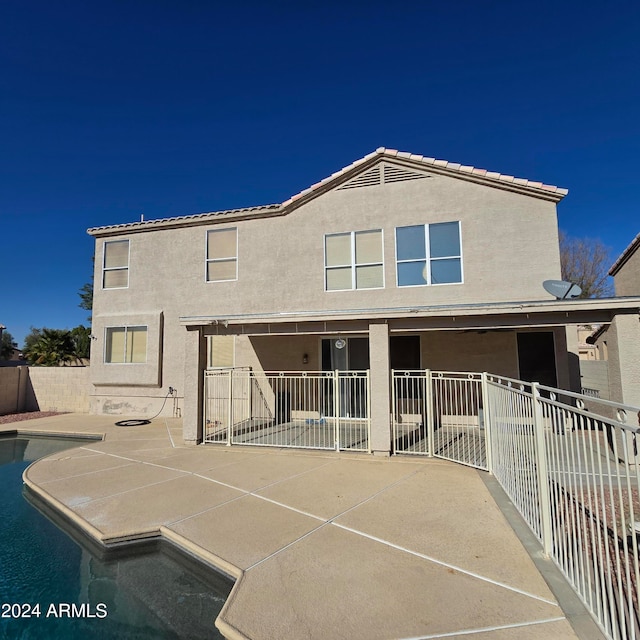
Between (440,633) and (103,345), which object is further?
(103,345)

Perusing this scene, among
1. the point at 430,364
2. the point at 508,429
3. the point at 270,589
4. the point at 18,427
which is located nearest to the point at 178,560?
the point at 270,589

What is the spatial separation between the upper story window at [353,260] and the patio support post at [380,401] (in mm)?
4199

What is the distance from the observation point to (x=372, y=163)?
1270cm

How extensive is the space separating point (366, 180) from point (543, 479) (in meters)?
10.9

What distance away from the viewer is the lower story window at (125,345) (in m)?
15.0

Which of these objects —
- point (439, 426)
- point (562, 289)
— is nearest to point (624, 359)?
point (562, 289)

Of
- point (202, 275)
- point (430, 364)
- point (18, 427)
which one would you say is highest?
point (202, 275)

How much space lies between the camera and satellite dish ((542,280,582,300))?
9.55m

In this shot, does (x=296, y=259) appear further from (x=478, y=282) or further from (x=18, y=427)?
(x=18, y=427)

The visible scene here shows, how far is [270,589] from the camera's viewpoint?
3619mm

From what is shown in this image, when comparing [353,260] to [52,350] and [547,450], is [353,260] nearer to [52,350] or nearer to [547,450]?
[547,450]

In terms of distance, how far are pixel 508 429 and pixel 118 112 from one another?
16.5 m

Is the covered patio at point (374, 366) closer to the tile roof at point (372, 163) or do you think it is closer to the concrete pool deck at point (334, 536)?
the concrete pool deck at point (334, 536)

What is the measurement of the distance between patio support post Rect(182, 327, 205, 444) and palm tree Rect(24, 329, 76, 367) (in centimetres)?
1761
